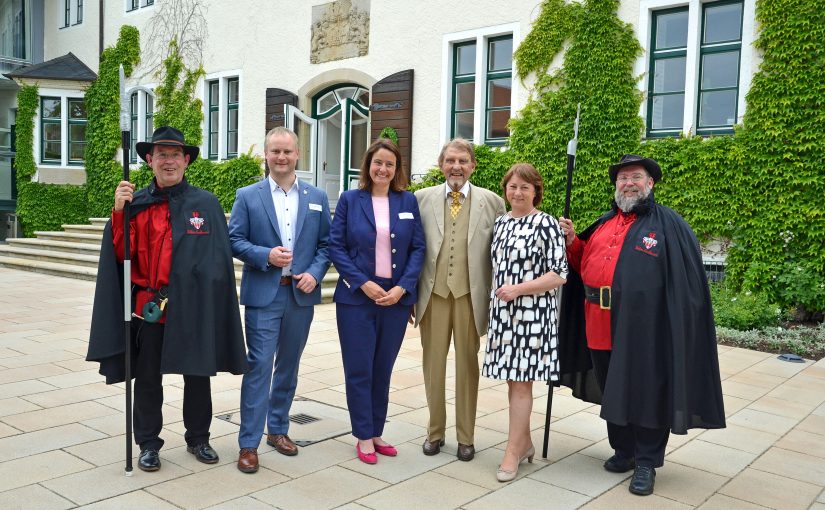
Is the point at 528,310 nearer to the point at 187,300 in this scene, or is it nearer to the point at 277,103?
the point at 187,300

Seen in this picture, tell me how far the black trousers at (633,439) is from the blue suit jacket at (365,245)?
3.56 ft

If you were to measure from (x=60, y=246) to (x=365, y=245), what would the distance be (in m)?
12.6

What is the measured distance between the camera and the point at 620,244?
4008 millimetres

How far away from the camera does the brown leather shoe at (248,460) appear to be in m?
3.94

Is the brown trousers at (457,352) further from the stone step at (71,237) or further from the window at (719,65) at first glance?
the stone step at (71,237)

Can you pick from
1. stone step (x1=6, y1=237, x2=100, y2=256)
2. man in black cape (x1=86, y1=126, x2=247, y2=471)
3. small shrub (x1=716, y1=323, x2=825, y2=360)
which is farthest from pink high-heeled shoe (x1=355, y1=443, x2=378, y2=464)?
stone step (x1=6, y1=237, x2=100, y2=256)

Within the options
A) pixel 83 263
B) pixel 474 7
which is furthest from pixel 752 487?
pixel 83 263

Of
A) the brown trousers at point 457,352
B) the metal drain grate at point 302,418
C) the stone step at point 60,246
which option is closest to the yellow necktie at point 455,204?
the brown trousers at point 457,352

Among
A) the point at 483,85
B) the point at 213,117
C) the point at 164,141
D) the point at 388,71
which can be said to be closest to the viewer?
the point at 164,141

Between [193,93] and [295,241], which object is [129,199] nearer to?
[295,241]

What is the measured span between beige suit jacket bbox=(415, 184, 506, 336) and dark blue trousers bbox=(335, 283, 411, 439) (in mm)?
177

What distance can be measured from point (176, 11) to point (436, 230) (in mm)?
13583

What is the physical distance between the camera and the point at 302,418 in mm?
5035

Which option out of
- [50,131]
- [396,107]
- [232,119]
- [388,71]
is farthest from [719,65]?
[50,131]
